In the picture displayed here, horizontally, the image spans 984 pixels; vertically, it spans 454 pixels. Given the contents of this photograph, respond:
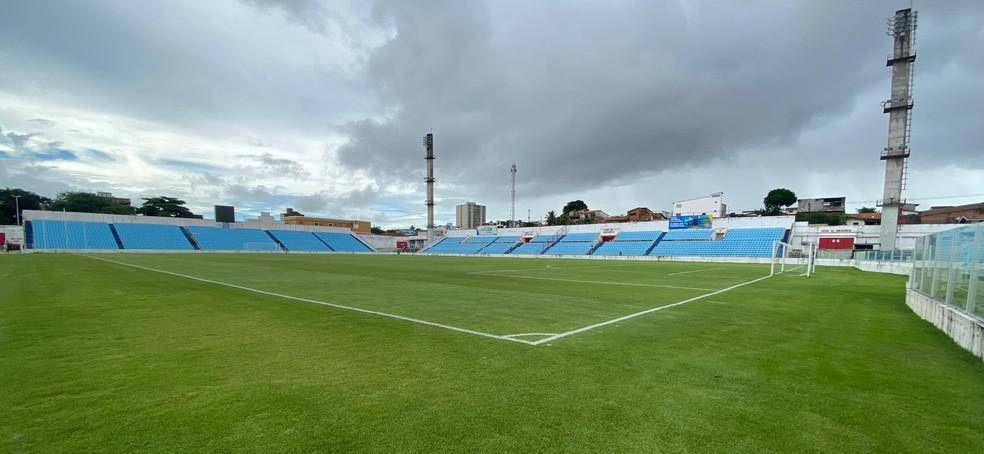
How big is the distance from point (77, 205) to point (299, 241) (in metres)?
48.1

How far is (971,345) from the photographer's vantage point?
544 centimetres

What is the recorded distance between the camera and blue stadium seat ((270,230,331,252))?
66894 millimetres

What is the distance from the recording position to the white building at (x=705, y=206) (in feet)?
171

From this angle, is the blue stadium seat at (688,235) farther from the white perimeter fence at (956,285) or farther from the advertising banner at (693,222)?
the white perimeter fence at (956,285)

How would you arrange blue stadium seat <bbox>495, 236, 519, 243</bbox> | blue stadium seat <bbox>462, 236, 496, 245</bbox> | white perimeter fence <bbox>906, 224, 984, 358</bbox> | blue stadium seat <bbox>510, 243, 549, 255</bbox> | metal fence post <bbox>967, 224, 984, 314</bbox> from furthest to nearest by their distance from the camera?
blue stadium seat <bbox>462, 236, 496, 245</bbox> < blue stadium seat <bbox>495, 236, 519, 243</bbox> < blue stadium seat <bbox>510, 243, 549, 255</bbox> < metal fence post <bbox>967, 224, 984, 314</bbox> < white perimeter fence <bbox>906, 224, 984, 358</bbox>

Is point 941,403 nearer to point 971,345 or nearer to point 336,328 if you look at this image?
point 971,345

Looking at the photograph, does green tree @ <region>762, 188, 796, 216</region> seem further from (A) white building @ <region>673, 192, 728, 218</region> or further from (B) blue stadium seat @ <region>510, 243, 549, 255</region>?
(B) blue stadium seat @ <region>510, 243, 549, 255</region>

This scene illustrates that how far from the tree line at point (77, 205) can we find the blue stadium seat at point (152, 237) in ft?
81.3

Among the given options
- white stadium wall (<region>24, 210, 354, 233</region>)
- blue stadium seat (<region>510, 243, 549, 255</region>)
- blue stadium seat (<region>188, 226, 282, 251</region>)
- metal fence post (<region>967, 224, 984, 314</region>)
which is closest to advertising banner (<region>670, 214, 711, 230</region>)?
blue stadium seat (<region>510, 243, 549, 255</region>)

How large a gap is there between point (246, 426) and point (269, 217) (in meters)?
83.4

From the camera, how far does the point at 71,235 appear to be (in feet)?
164

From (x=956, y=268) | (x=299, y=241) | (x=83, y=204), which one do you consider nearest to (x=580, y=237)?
(x=299, y=241)

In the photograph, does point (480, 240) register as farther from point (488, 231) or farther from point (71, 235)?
point (71, 235)

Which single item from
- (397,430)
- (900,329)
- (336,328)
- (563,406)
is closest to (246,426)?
(397,430)
